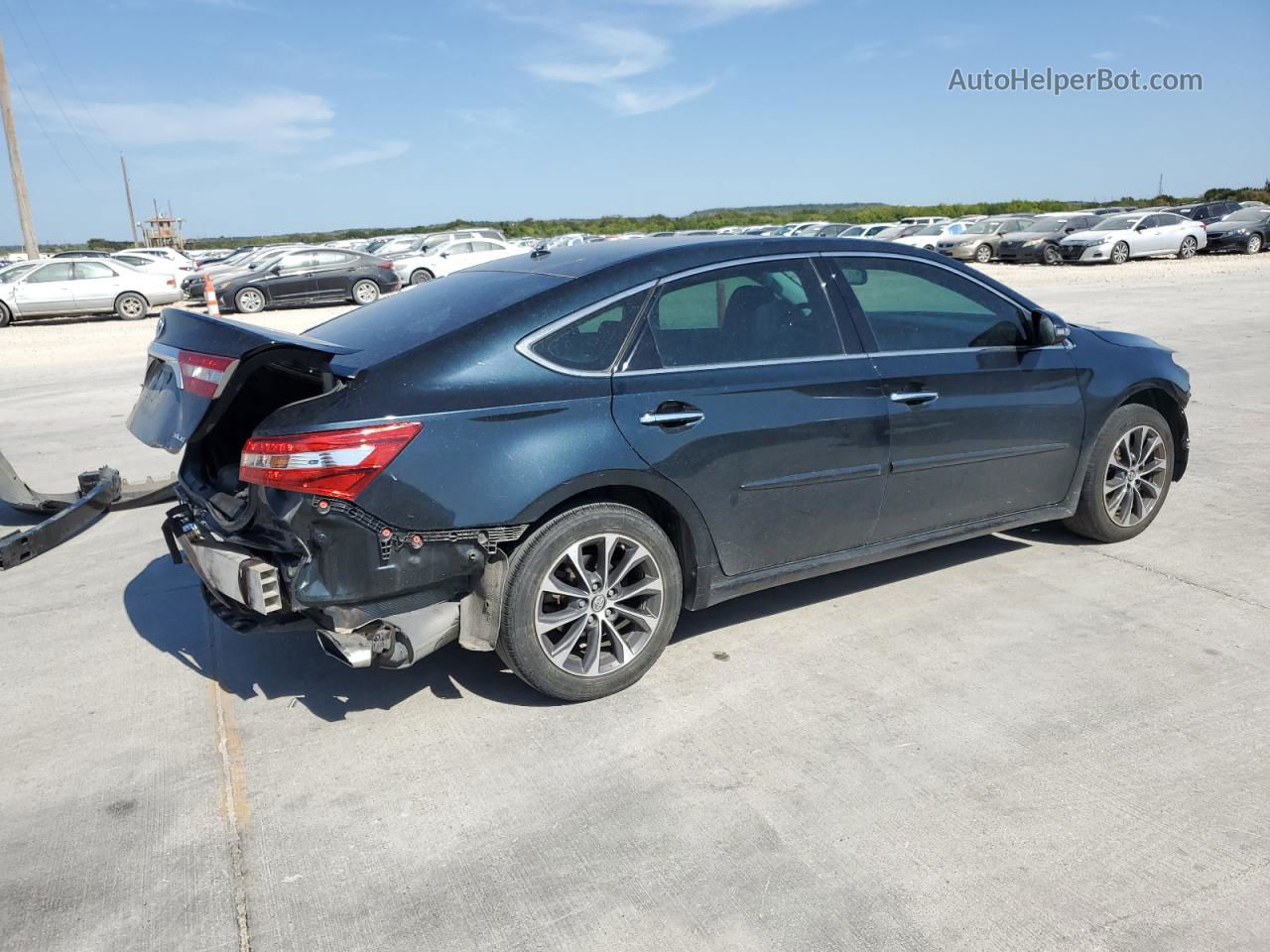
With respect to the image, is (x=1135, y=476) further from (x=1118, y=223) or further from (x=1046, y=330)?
(x=1118, y=223)

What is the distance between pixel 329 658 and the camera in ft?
14.3

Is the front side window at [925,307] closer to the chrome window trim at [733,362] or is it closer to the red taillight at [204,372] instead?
the chrome window trim at [733,362]

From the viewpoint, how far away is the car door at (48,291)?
23250 millimetres

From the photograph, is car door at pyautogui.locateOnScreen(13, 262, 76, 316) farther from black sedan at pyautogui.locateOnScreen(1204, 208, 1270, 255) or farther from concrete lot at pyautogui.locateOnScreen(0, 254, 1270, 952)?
black sedan at pyautogui.locateOnScreen(1204, 208, 1270, 255)

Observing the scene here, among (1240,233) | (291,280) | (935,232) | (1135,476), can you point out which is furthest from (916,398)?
(1240,233)

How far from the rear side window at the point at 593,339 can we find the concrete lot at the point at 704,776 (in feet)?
Answer: 4.21

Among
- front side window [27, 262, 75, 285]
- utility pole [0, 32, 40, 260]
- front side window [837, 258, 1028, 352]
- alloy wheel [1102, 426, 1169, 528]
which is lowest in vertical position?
alloy wheel [1102, 426, 1169, 528]

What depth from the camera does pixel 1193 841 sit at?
9.63 ft

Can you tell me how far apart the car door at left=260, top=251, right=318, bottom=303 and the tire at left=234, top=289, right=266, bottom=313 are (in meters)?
0.23

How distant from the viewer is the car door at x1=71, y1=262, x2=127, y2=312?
23672 millimetres

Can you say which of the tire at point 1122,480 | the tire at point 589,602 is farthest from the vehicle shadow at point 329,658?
the tire at point 1122,480

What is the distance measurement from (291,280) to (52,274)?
5.18 m

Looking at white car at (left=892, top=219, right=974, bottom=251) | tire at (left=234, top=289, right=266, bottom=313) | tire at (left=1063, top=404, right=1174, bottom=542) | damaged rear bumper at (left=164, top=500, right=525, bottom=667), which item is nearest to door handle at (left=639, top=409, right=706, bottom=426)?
damaged rear bumper at (left=164, top=500, right=525, bottom=667)

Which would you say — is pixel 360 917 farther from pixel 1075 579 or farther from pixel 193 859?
pixel 1075 579
